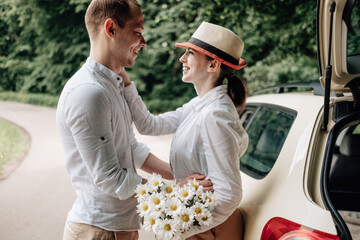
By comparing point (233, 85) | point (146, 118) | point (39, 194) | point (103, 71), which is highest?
point (233, 85)

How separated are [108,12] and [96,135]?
0.66m

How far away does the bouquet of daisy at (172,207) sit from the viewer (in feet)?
4.65

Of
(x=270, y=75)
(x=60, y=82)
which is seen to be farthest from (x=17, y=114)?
(x=270, y=75)

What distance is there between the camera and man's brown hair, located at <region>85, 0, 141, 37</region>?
1.68 m

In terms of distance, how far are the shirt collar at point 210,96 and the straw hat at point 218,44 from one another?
0.14 m

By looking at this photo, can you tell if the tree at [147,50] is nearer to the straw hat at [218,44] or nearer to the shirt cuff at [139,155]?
the straw hat at [218,44]

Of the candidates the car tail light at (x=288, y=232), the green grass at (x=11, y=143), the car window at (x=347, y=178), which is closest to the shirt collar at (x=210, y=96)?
the car tail light at (x=288, y=232)

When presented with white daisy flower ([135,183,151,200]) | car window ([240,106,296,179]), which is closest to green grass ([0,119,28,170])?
car window ([240,106,296,179])

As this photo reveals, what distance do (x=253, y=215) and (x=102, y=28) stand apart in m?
1.31

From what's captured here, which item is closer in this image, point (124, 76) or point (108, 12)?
point (108, 12)

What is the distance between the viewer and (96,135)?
153 centimetres

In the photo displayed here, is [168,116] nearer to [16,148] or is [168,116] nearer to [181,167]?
[181,167]

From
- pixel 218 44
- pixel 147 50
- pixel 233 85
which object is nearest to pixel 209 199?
pixel 233 85

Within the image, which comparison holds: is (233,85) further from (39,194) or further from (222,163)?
(39,194)
